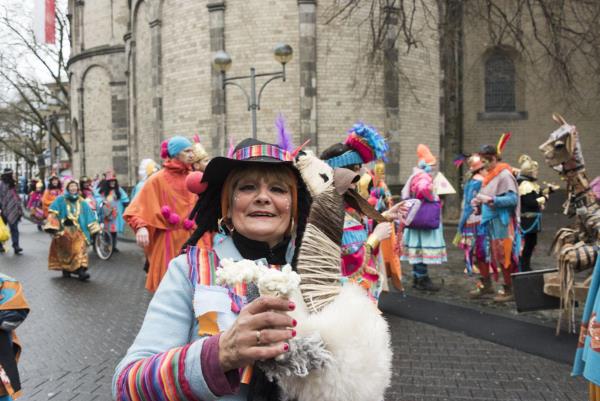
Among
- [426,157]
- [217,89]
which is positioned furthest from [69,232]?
[217,89]

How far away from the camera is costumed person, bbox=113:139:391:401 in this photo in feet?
4.43

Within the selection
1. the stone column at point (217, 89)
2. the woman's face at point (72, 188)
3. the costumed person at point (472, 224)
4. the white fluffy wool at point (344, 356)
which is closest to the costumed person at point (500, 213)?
the costumed person at point (472, 224)

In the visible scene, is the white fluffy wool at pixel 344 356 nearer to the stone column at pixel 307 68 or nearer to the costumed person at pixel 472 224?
the costumed person at pixel 472 224

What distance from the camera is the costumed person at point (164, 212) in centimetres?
580

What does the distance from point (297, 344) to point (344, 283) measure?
1.12ft

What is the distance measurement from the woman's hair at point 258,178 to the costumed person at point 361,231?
5.40 feet

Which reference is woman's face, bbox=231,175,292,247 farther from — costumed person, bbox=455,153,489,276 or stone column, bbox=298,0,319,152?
stone column, bbox=298,0,319,152

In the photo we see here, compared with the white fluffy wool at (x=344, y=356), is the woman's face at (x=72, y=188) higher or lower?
higher

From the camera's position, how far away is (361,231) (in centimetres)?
523

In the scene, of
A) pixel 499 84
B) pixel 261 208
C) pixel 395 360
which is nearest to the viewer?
pixel 261 208

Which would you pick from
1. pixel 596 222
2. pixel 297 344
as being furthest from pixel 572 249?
pixel 297 344

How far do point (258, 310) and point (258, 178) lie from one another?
0.62 m

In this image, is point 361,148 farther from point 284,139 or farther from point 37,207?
point 37,207

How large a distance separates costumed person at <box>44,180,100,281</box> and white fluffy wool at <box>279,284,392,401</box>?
10196 millimetres
